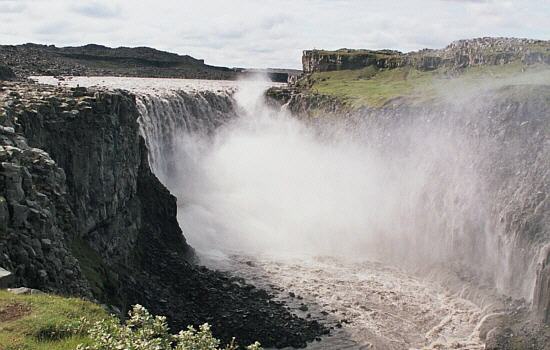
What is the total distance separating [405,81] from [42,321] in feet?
217

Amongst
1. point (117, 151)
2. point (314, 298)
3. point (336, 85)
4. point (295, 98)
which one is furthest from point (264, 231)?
→ point (336, 85)

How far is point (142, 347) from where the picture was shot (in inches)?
394

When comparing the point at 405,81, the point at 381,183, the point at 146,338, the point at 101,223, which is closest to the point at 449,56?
the point at 405,81

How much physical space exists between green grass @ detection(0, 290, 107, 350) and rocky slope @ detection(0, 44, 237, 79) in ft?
236

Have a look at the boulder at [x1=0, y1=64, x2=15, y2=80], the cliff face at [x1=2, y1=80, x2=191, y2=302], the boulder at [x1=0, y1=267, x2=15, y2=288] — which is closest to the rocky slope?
the boulder at [x1=0, y1=64, x2=15, y2=80]

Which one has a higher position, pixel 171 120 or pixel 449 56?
pixel 449 56

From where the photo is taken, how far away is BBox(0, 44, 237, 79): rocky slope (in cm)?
9304

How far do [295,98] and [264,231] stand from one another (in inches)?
1213

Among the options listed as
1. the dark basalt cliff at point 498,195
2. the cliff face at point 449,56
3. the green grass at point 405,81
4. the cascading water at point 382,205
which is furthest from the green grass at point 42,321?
the cliff face at point 449,56

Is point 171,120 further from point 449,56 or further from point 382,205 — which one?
point 449,56

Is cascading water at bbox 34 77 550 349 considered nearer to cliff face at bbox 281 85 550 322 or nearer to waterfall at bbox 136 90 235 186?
cliff face at bbox 281 85 550 322

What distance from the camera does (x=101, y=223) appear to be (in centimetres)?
3169

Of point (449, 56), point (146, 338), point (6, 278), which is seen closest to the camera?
point (146, 338)

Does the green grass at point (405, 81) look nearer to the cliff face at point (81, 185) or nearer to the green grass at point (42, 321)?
the cliff face at point (81, 185)
